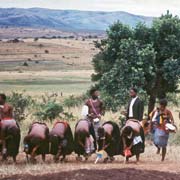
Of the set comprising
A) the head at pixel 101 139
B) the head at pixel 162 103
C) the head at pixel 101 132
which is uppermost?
the head at pixel 162 103

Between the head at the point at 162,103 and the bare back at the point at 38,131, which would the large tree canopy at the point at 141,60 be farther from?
the bare back at the point at 38,131

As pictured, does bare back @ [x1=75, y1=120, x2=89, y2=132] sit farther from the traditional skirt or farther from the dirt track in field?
the dirt track in field

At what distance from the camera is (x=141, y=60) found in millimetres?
24062

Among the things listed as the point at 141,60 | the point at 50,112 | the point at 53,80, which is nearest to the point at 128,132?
the point at 141,60

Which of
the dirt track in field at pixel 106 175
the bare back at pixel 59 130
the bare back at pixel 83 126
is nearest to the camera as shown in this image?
the dirt track in field at pixel 106 175

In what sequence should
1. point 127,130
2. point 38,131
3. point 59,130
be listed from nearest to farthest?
point 38,131 → point 59,130 → point 127,130

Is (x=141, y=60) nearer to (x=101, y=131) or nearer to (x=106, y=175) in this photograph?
(x=101, y=131)

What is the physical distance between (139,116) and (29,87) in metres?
38.3

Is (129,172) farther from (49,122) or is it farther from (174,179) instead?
(49,122)

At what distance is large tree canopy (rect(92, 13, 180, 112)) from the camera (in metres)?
24.1

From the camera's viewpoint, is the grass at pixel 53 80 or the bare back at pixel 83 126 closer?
the grass at pixel 53 80

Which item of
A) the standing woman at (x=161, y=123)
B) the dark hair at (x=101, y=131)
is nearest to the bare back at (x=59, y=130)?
the dark hair at (x=101, y=131)

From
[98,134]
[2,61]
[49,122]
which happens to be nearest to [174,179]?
[98,134]

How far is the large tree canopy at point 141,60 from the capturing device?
2408cm
